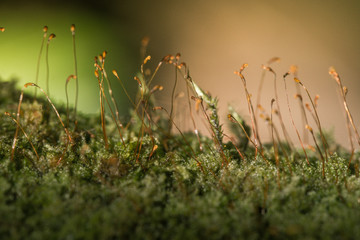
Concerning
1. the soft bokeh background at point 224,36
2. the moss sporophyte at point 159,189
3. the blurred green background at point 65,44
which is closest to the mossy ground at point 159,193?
the moss sporophyte at point 159,189

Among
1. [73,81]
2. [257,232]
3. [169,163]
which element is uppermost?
[73,81]

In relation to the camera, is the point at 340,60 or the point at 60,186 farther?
the point at 340,60

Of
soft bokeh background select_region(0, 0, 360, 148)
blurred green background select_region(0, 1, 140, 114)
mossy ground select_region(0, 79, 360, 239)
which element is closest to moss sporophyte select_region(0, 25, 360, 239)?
mossy ground select_region(0, 79, 360, 239)

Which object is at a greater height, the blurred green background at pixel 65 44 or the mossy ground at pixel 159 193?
the blurred green background at pixel 65 44

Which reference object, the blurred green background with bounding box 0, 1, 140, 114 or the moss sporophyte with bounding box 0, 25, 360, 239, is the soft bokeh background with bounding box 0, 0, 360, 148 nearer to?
the blurred green background with bounding box 0, 1, 140, 114

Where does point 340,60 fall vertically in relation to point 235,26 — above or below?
below

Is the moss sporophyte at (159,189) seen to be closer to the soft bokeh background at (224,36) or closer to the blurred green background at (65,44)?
the blurred green background at (65,44)

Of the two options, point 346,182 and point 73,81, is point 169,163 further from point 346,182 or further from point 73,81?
point 73,81

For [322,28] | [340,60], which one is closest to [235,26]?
[322,28]
